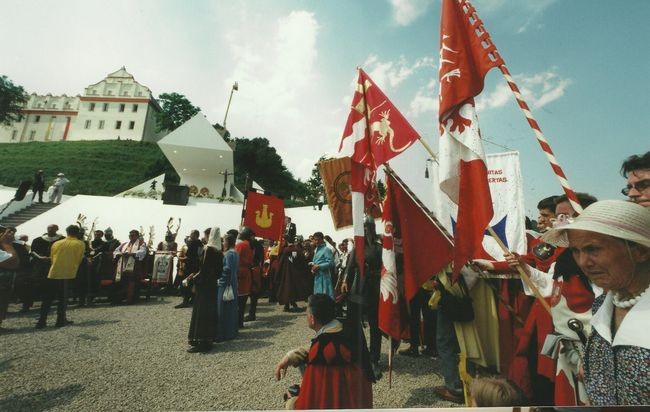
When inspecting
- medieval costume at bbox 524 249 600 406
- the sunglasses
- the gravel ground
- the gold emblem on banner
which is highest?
the gold emblem on banner

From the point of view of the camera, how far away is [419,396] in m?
2.77

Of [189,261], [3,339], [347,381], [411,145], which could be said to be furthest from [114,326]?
[411,145]

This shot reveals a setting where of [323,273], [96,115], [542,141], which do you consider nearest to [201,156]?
[96,115]

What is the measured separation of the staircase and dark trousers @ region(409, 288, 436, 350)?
14.1 m

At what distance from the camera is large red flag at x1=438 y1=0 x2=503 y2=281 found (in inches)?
82.3

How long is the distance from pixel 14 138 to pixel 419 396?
2820 cm

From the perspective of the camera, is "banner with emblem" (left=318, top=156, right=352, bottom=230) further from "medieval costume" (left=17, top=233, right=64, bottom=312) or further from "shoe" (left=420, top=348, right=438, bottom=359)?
"medieval costume" (left=17, top=233, right=64, bottom=312)

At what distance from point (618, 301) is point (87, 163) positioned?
28212mm

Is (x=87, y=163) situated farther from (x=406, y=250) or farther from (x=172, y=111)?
(x=406, y=250)

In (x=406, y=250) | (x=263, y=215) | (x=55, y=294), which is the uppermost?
(x=263, y=215)

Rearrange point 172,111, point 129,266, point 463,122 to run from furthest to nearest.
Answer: point 172,111, point 129,266, point 463,122

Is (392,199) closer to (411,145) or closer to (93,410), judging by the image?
(411,145)

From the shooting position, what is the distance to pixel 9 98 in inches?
182

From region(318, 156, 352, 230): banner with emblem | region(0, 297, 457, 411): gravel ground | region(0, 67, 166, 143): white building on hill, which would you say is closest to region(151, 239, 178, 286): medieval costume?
region(0, 297, 457, 411): gravel ground
